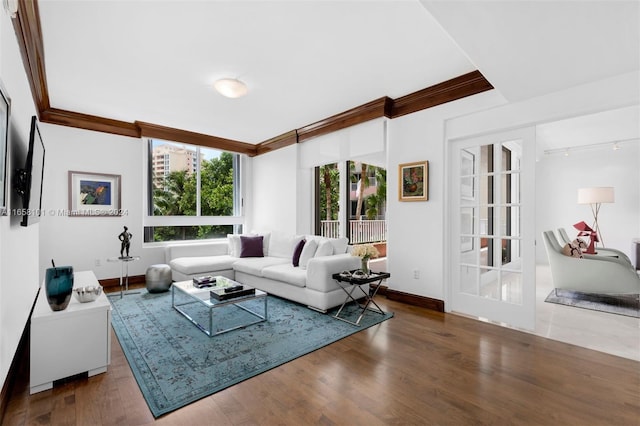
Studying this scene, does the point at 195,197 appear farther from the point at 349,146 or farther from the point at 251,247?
the point at 349,146

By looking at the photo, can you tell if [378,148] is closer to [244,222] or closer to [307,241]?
[307,241]

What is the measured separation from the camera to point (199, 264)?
454 centimetres

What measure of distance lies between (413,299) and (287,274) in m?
1.63

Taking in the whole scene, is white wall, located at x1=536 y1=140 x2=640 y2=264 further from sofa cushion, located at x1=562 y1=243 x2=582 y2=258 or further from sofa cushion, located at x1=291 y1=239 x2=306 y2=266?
sofa cushion, located at x1=291 y1=239 x2=306 y2=266

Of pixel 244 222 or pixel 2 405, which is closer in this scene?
pixel 2 405

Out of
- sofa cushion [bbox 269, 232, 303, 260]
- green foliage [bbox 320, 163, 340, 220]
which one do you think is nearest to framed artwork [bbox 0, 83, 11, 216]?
sofa cushion [bbox 269, 232, 303, 260]

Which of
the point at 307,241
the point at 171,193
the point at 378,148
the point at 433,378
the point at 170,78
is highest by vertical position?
the point at 170,78

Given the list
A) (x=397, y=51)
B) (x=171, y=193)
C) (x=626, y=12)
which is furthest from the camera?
(x=171, y=193)

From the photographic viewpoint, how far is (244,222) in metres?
6.54

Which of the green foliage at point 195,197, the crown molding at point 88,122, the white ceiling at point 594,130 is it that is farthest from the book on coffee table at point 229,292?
the white ceiling at point 594,130

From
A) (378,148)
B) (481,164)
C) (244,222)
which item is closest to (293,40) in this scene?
(378,148)

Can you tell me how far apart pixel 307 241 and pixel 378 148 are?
5.48 feet

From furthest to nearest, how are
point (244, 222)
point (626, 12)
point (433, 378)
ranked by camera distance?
point (244, 222), point (433, 378), point (626, 12)

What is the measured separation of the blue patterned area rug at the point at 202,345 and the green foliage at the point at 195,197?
2154mm
